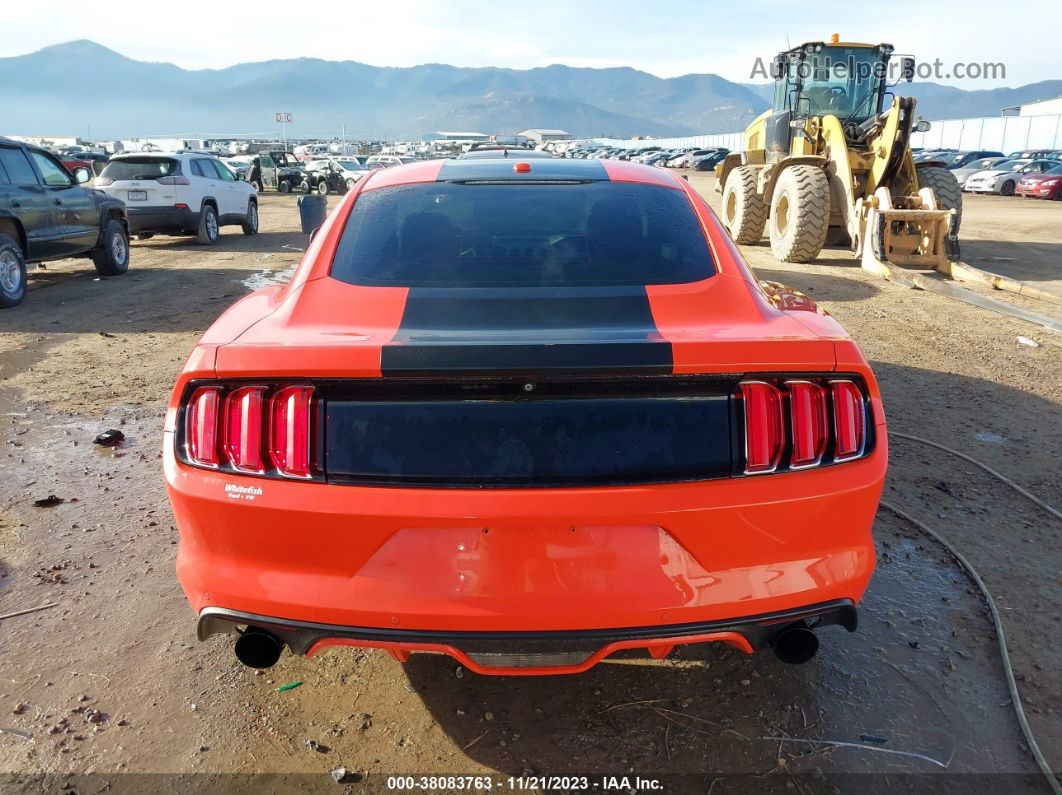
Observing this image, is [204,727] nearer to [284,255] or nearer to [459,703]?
[459,703]

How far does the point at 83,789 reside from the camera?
2.13 meters

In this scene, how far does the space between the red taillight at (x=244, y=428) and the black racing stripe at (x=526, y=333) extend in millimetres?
375

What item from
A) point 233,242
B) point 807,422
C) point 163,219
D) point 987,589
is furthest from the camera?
point 233,242

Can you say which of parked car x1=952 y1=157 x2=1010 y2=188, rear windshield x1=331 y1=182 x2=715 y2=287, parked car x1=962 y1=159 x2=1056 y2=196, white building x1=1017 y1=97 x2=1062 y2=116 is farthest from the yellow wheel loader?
white building x1=1017 y1=97 x2=1062 y2=116

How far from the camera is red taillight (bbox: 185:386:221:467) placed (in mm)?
2004

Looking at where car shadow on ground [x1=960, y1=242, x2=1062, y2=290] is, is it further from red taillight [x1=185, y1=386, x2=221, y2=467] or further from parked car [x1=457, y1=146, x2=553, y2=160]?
red taillight [x1=185, y1=386, x2=221, y2=467]

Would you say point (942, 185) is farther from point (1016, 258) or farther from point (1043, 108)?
point (1043, 108)

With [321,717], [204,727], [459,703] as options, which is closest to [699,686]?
[459,703]

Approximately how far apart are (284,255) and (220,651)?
11296 mm

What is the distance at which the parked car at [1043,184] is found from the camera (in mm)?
27703

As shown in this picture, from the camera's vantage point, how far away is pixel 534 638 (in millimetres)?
1908

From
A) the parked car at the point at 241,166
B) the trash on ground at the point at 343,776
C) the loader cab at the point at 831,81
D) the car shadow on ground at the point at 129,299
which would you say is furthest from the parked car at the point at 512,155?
the parked car at the point at 241,166

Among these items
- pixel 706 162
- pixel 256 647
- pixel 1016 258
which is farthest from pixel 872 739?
pixel 706 162

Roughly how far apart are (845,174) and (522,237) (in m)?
9.35
